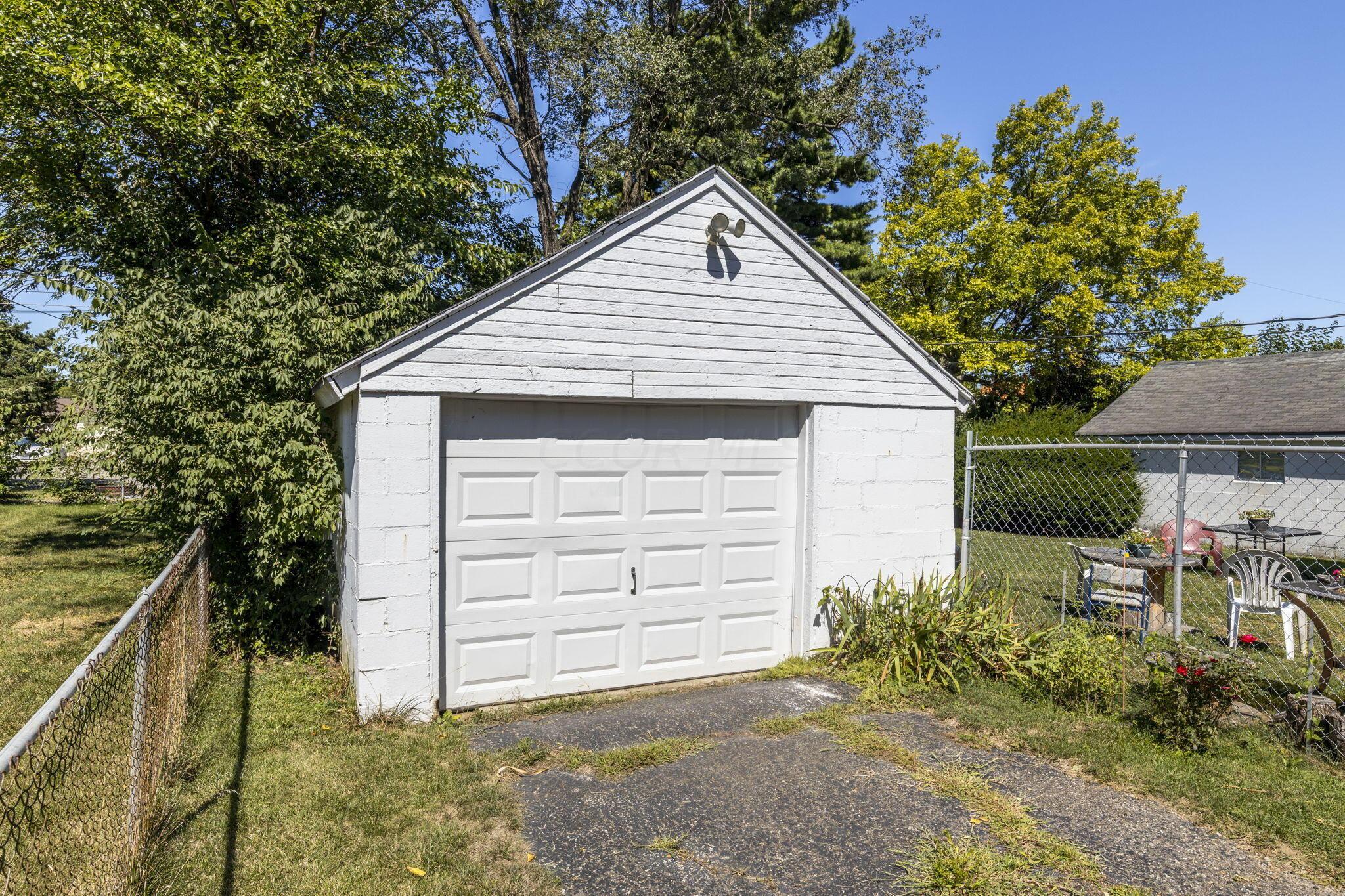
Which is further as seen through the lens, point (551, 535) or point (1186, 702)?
point (551, 535)

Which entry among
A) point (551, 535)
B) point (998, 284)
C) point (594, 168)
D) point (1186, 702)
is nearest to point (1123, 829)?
point (1186, 702)

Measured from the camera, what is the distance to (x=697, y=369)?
639 cm

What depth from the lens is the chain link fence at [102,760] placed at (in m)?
2.70

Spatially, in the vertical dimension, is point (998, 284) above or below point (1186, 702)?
above

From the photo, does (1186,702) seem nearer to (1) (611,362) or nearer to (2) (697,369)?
(2) (697,369)

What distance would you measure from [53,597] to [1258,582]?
46.6 feet

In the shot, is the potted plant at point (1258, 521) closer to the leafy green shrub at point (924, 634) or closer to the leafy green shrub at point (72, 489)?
the leafy green shrub at point (924, 634)

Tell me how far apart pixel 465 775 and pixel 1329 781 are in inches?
203

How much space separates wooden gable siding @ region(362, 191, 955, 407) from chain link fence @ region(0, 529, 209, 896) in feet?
6.92

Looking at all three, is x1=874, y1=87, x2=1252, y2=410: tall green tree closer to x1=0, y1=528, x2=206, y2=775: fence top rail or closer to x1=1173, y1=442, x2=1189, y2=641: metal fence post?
x1=1173, y1=442, x2=1189, y2=641: metal fence post

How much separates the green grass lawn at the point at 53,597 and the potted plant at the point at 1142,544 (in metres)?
10.4

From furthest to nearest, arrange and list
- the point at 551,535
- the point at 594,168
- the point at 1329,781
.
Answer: the point at 594,168 → the point at 551,535 → the point at 1329,781

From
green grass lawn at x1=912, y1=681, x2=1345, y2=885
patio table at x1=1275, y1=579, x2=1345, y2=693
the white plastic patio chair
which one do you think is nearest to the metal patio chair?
the white plastic patio chair

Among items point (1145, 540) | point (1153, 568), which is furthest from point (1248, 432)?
point (1153, 568)
